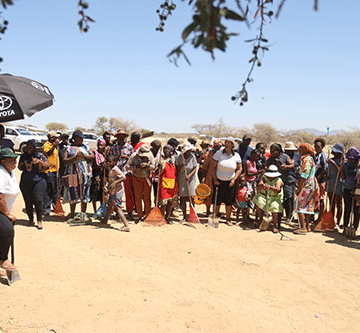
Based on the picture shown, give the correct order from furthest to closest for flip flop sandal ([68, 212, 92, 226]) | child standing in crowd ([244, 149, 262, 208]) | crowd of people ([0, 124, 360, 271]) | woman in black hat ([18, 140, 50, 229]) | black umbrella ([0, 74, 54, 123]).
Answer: child standing in crowd ([244, 149, 262, 208]) → flip flop sandal ([68, 212, 92, 226]) → crowd of people ([0, 124, 360, 271]) → woman in black hat ([18, 140, 50, 229]) → black umbrella ([0, 74, 54, 123])

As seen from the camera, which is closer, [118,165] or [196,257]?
[196,257]

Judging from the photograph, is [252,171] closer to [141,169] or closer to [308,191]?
[308,191]

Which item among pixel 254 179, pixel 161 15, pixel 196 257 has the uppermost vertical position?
pixel 161 15

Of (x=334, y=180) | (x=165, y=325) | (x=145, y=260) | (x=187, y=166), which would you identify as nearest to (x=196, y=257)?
(x=145, y=260)

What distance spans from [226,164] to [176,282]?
355cm

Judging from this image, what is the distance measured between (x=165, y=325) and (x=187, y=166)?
4.54m

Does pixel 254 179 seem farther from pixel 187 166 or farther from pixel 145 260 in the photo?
pixel 145 260

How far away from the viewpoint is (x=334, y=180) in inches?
308

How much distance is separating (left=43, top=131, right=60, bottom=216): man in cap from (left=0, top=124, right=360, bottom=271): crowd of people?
0.07 ft

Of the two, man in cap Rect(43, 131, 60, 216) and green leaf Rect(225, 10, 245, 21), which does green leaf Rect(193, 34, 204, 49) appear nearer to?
green leaf Rect(225, 10, 245, 21)

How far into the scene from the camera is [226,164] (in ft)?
25.6

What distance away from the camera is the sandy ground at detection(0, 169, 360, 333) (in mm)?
3859

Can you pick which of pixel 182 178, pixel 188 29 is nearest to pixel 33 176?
pixel 182 178

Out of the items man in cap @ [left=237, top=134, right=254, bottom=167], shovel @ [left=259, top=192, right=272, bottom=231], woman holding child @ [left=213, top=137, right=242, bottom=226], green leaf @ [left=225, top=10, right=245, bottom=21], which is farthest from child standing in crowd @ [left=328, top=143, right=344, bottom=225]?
green leaf @ [left=225, top=10, right=245, bottom=21]
